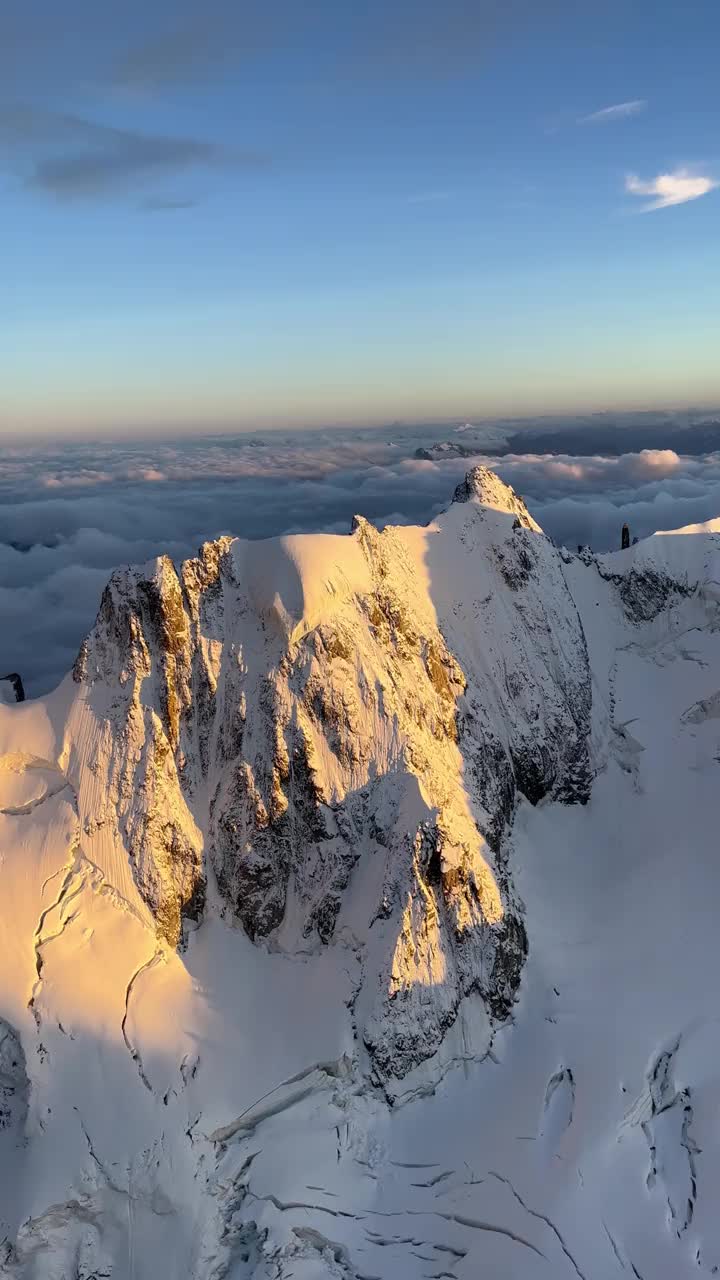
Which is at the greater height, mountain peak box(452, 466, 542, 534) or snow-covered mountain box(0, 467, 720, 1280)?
mountain peak box(452, 466, 542, 534)

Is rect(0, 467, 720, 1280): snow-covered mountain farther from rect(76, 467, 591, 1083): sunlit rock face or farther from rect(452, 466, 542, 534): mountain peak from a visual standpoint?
rect(452, 466, 542, 534): mountain peak

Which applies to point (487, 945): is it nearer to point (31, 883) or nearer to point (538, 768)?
point (538, 768)

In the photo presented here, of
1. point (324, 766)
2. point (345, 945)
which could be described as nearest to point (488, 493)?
point (324, 766)

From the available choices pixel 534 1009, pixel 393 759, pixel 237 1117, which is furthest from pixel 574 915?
pixel 237 1117

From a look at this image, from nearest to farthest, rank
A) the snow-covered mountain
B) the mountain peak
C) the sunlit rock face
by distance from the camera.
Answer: the snow-covered mountain, the sunlit rock face, the mountain peak

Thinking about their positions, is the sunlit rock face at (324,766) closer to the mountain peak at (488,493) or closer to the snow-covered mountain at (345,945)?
the snow-covered mountain at (345,945)

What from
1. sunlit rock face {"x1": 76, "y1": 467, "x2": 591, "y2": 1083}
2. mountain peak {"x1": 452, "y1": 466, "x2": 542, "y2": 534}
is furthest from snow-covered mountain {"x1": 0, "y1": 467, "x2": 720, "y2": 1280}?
mountain peak {"x1": 452, "y1": 466, "x2": 542, "y2": 534}
